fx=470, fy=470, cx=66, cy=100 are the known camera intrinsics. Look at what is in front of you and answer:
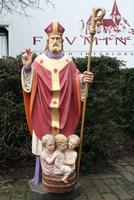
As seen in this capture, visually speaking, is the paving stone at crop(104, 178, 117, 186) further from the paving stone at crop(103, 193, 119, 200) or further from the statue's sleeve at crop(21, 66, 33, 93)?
the statue's sleeve at crop(21, 66, 33, 93)

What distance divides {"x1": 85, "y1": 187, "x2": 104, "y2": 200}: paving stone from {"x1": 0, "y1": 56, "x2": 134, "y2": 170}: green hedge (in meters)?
0.82

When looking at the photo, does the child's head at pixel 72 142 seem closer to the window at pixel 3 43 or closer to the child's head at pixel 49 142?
the child's head at pixel 49 142

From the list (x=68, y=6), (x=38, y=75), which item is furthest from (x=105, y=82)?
(x=68, y=6)

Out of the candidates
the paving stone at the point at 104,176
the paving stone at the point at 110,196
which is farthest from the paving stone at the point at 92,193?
the paving stone at the point at 104,176

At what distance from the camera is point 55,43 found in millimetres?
5066

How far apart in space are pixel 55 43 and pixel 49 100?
620 millimetres

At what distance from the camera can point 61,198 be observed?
16.7 ft

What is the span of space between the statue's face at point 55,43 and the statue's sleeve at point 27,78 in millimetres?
323

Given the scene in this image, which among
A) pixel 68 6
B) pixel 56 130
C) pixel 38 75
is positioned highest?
pixel 68 6

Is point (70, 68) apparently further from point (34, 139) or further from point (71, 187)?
point (71, 187)

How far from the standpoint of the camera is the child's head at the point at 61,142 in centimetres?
494

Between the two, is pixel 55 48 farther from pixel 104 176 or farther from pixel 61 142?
pixel 104 176

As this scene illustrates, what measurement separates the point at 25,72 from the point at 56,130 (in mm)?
719

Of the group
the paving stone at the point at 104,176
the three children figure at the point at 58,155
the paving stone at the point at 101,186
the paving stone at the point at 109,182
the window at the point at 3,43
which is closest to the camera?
the three children figure at the point at 58,155
